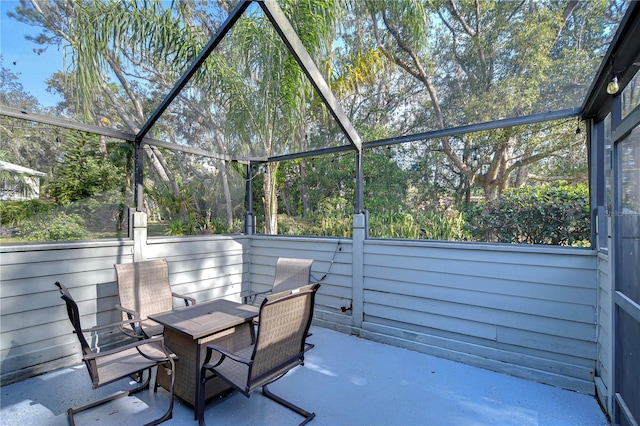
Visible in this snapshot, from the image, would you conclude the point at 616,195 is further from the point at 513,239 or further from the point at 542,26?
the point at 542,26

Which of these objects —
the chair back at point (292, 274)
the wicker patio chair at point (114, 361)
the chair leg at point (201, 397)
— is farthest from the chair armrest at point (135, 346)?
the chair back at point (292, 274)

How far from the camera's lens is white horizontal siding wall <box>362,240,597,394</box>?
8.33ft

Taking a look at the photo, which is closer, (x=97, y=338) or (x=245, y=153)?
(x=97, y=338)

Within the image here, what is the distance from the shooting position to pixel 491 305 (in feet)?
9.53

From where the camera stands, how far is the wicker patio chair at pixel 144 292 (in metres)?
2.98

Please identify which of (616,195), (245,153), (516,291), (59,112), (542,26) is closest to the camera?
(616,195)

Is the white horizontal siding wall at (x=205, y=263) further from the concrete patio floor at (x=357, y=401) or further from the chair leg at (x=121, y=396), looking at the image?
the chair leg at (x=121, y=396)

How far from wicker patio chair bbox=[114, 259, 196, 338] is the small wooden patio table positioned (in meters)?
0.59

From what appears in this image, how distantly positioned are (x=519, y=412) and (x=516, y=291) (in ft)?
3.26

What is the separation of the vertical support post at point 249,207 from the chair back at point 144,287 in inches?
62.2

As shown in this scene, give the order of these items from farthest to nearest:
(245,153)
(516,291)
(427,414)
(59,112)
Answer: (245,153)
(59,112)
(516,291)
(427,414)

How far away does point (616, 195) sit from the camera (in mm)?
1992

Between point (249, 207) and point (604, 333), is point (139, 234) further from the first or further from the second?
point (604, 333)

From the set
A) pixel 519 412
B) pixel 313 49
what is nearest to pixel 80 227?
pixel 313 49
